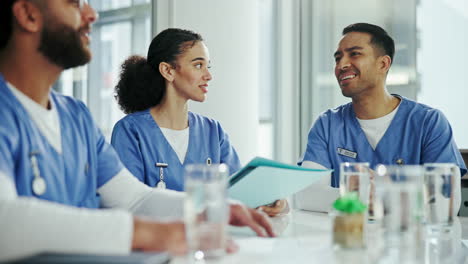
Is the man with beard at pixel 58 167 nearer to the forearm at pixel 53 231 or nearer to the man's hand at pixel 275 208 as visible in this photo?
the forearm at pixel 53 231

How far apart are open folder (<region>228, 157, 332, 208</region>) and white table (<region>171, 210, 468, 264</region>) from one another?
0.10 meters

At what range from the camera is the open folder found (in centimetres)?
119

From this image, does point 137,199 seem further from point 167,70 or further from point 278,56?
point 278,56

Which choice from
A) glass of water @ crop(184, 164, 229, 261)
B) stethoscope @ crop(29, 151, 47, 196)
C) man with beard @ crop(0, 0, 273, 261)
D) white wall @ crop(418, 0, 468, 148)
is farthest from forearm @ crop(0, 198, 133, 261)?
white wall @ crop(418, 0, 468, 148)

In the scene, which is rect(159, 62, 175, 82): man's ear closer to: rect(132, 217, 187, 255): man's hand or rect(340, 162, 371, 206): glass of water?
rect(340, 162, 371, 206): glass of water

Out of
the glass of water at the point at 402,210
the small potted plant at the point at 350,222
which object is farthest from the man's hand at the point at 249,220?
the glass of water at the point at 402,210

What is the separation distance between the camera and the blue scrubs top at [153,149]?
1.89 meters

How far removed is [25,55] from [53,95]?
134 millimetres

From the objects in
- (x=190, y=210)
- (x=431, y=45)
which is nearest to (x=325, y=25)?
(x=431, y=45)

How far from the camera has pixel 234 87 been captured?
3398mm

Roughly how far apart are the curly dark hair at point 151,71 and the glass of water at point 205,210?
1367mm

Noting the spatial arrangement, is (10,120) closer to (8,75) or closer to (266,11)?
(8,75)

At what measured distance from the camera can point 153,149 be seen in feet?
6.31

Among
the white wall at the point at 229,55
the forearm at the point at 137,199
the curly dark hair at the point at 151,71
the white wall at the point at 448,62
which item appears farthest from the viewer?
the white wall at the point at 448,62
